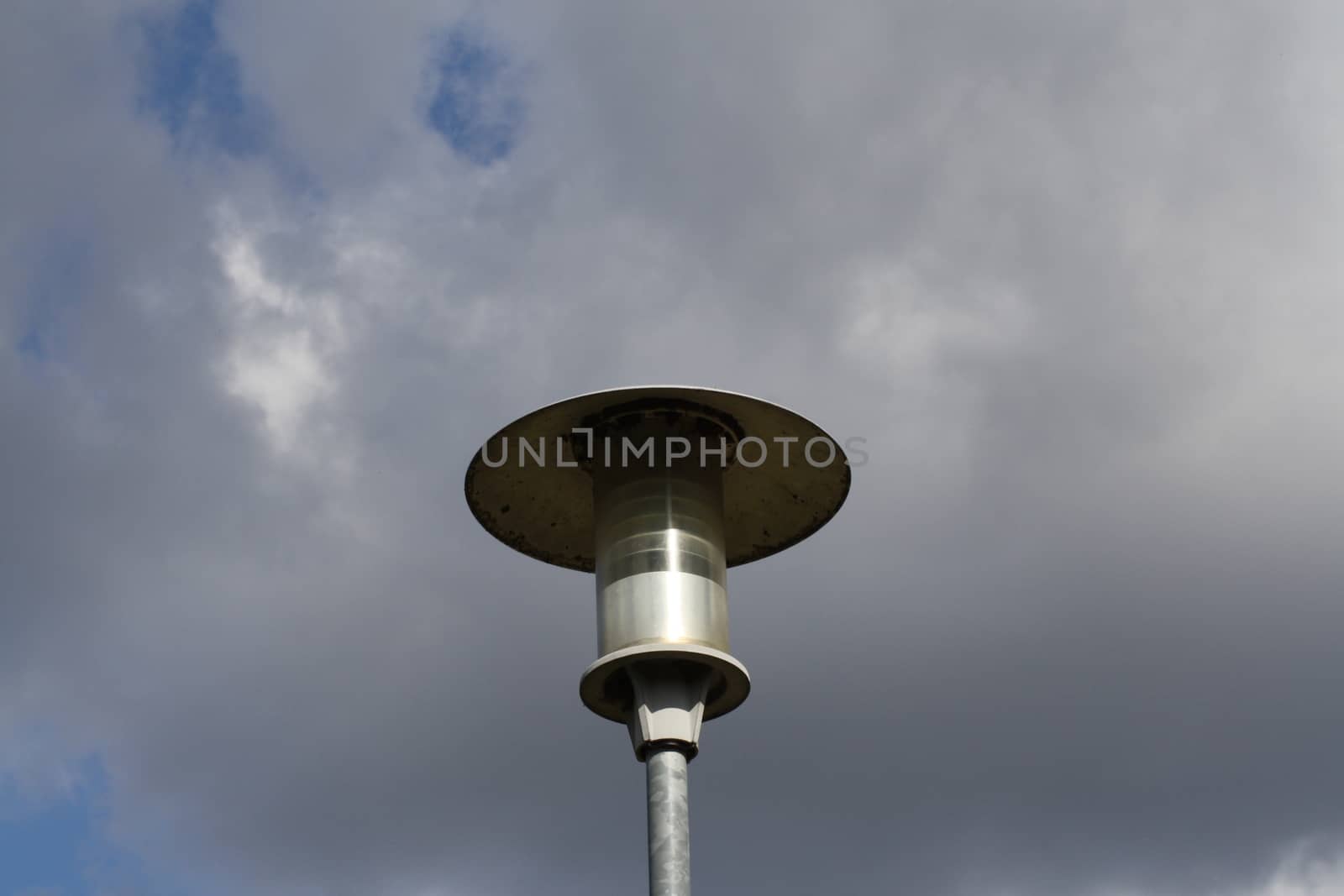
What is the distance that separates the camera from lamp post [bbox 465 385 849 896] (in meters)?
37.2

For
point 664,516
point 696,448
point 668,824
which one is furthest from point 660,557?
point 668,824

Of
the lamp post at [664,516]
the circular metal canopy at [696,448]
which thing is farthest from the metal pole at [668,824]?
the circular metal canopy at [696,448]

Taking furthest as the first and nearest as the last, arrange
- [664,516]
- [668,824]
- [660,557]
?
[664,516], [660,557], [668,824]

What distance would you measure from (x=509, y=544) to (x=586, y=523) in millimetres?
1454

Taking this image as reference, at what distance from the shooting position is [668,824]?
3631 cm

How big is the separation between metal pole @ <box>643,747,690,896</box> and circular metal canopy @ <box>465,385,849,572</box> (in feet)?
18.6

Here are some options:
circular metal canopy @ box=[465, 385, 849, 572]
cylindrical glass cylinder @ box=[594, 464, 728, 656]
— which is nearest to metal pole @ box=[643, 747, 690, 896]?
cylindrical glass cylinder @ box=[594, 464, 728, 656]

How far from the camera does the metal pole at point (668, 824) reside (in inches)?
1405

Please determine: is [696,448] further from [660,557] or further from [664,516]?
[660,557]

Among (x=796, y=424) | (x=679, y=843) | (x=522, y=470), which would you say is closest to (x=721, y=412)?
(x=796, y=424)

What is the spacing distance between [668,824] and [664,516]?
5.30 meters

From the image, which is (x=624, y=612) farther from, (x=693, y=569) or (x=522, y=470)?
(x=522, y=470)

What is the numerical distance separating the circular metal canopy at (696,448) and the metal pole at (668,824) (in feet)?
18.6

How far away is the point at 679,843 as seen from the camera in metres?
36.1
